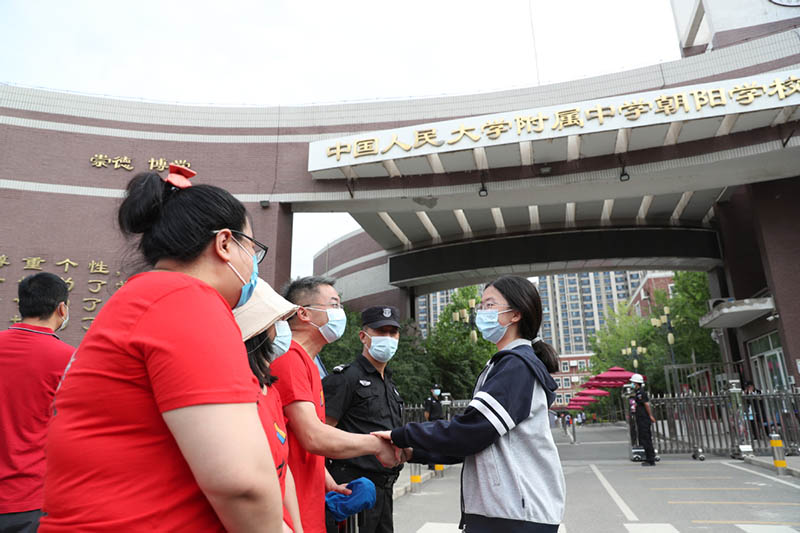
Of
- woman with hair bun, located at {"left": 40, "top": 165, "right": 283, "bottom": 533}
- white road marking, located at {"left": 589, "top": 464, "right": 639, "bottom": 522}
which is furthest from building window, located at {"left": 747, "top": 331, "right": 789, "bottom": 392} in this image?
woman with hair bun, located at {"left": 40, "top": 165, "right": 283, "bottom": 533}

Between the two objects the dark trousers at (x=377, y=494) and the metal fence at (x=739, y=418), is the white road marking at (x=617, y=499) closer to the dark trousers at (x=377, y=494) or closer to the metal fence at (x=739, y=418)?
the metal fence at (x=739, y=418)

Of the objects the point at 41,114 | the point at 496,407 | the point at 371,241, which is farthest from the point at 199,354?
the point at 371,241

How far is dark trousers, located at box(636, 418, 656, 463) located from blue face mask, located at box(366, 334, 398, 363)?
960 centimetres

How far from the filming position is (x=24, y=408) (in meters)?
2.66

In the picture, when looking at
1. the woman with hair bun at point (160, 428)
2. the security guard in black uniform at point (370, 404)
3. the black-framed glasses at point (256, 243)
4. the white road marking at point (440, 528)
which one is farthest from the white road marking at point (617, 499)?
the woman with hair bun at point (160, 428)

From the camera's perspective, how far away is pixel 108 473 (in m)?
1.00

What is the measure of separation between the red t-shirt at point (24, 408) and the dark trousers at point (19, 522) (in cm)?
2

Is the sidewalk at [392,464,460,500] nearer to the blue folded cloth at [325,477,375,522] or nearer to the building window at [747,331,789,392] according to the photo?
the blue folded cloth at [325,477,375,522]

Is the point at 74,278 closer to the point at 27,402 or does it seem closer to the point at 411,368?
the point at 411,368

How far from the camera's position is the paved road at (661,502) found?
5.79 m

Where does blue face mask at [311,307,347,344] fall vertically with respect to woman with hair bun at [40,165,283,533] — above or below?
above

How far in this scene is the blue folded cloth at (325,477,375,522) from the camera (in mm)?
2461

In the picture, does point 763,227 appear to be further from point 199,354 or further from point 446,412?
point 199,354

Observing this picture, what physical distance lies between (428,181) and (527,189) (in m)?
2.82
